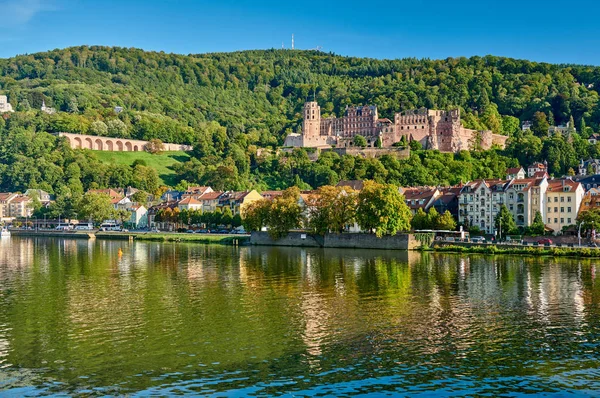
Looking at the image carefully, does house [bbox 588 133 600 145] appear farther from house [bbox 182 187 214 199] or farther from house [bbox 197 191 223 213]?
Result: house [bbox 197 191 223 213]

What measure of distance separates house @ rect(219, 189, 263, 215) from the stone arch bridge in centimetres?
5888

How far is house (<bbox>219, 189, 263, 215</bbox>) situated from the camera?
93.7 m

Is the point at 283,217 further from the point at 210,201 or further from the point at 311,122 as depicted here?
the point at 311,122

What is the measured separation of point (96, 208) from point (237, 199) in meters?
22.6

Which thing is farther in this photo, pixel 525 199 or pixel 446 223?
pixel 525 199

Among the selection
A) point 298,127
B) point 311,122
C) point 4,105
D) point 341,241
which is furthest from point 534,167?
point 4,105

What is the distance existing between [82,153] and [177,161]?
1962 centimetres

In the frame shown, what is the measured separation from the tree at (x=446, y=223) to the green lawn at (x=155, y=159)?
7716 cm

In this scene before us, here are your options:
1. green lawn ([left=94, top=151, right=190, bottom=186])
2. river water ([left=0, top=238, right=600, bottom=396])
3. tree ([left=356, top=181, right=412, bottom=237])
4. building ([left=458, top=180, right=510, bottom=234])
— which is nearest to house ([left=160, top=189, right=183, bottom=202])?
green lawn ([left=94, top=151, right=190, bottom=186])

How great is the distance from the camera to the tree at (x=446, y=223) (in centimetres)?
6700

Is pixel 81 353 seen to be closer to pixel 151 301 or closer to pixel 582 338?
pixel 151 301

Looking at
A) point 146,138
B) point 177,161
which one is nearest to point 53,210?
point 177,161

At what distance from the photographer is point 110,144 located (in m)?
153

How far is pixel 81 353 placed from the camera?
2189cm
